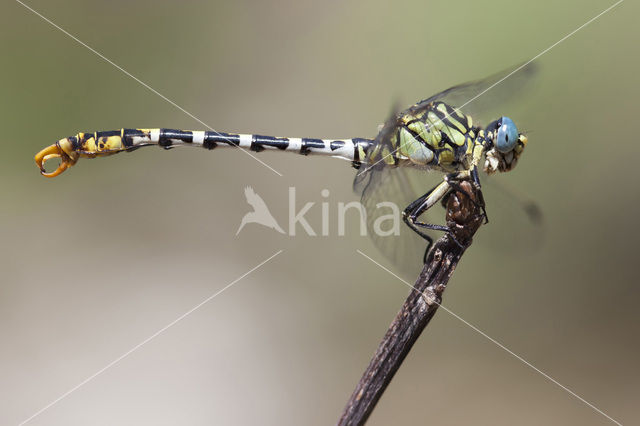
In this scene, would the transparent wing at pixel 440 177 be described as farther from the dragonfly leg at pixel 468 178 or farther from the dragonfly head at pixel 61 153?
the dragonfly head at pixel 61 153

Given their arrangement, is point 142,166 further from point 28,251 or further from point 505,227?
point 505,227

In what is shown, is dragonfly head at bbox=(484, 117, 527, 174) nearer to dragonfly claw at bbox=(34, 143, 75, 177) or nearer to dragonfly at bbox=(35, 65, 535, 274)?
dragonfly at bbox=(35, 65, 535, 274)

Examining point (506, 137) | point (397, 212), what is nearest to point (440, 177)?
point (397, 212)

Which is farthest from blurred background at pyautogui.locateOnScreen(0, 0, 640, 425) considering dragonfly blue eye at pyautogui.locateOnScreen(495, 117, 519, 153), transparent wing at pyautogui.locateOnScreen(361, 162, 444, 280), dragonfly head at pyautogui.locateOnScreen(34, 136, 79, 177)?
dragonfly head at pyautogui.locateOnScreen(34, 136, 79, 177)

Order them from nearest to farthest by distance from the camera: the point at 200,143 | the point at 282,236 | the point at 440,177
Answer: the point at 440,177 < the point at 200,143 < the point at 282,236

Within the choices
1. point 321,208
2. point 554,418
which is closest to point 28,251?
point 321,208

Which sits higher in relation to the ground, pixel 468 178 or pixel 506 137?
pixel 506 137

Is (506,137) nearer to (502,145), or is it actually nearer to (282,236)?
(502,145)
